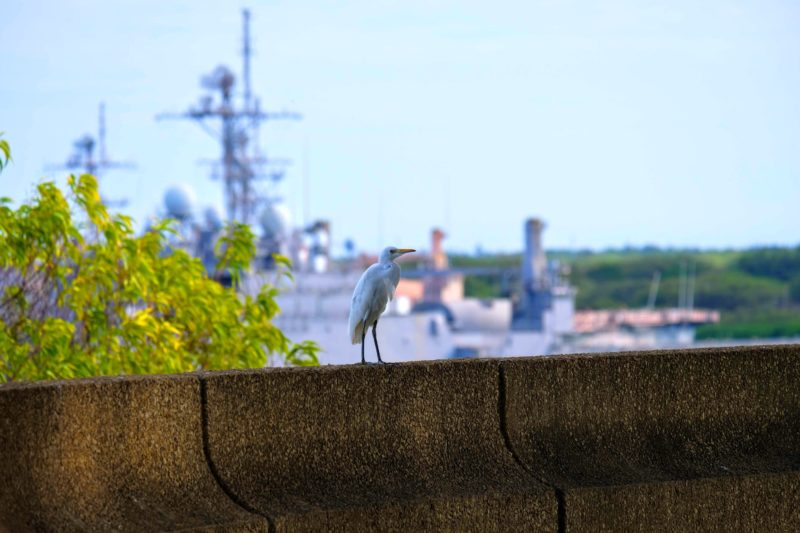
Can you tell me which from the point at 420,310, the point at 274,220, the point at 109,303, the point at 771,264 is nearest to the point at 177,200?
the point at 274,220

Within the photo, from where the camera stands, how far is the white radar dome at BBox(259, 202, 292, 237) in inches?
2434

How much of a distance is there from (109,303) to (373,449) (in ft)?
24.6

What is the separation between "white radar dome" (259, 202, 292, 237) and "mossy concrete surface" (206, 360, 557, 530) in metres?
56.2

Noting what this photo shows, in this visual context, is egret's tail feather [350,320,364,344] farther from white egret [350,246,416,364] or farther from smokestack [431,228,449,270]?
smokestack [431,228,449,270]

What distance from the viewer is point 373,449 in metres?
4.65

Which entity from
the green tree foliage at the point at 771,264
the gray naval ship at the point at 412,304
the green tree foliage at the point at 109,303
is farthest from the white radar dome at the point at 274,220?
the green tree foliage at the point at 771,264

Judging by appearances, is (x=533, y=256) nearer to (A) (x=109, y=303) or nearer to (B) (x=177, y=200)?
(B) (x=177, y=200)

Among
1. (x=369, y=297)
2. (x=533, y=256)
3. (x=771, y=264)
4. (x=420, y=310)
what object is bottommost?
(x=771, y=264)

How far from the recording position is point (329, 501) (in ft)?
14.5

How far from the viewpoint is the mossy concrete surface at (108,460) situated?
3.87 m

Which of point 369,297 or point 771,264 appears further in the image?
point 771,264

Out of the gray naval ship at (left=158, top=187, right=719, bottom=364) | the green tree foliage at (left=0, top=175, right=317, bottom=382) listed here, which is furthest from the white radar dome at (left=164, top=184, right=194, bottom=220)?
the green tree foliage at (left=0, top=175, right=317, bottom=382)

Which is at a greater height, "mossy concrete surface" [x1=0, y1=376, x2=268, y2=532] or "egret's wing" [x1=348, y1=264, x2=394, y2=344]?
"egret's wing" [x1=348, y1=264, x2=394, y2=344]

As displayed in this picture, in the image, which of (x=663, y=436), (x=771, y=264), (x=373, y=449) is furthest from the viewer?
(x=771, y=264)
